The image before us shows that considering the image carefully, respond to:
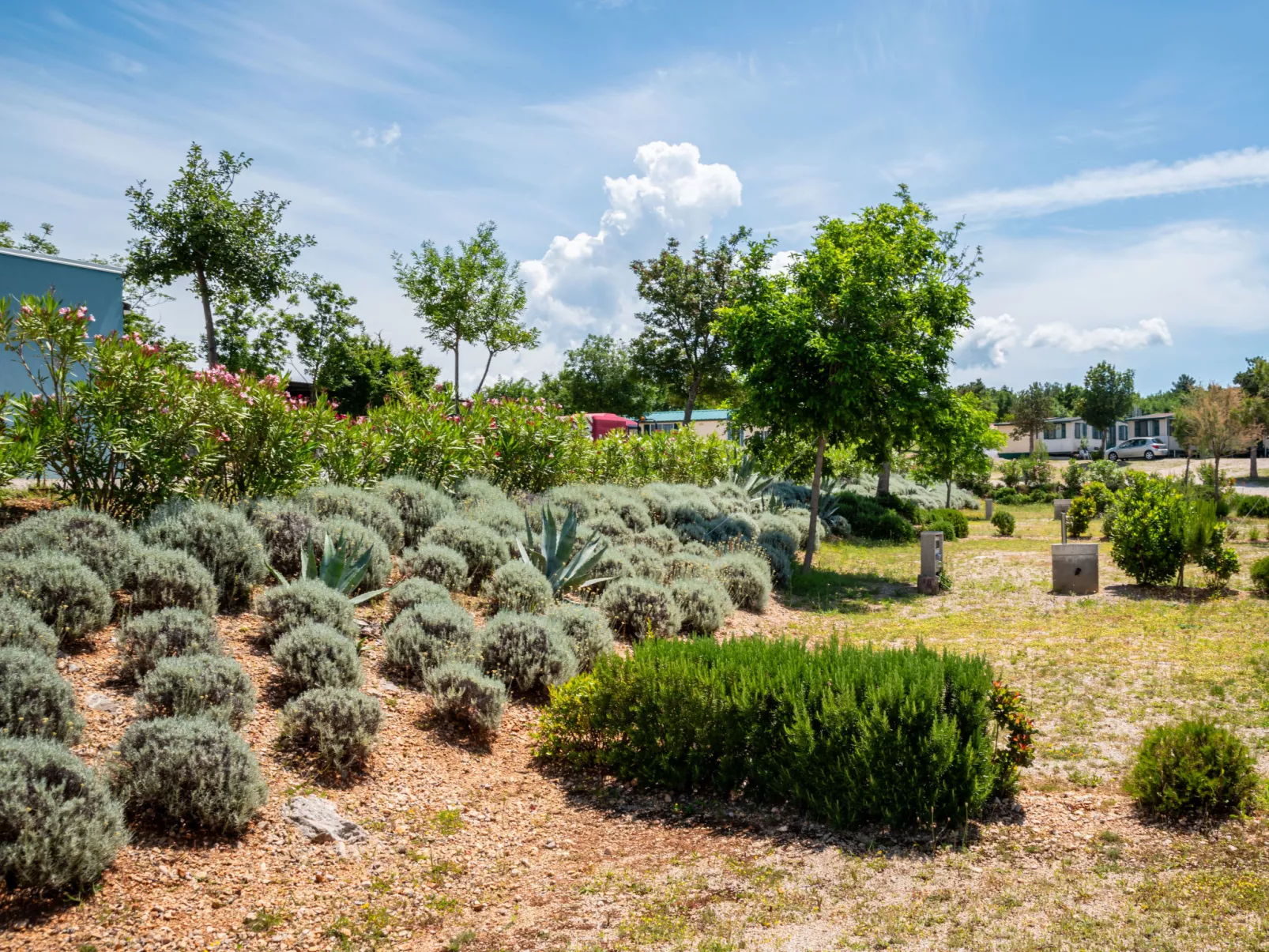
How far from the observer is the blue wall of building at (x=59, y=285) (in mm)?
12415

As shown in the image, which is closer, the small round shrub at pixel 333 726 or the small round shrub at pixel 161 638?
the small round shrub at pixel 333 726

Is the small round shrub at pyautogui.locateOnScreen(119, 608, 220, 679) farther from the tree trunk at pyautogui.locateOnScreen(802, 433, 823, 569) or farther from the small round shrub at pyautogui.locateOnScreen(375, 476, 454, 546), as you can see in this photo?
the tree trunk at pyautogui.locateOnScreen(802, 433, 823, 569)

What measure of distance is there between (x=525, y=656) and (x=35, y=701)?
10.3 feet

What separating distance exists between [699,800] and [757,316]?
1062cm

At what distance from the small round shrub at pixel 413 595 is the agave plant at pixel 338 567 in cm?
15

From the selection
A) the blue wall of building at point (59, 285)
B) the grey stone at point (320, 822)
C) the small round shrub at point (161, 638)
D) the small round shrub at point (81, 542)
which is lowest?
the grey stone at point (320, 822)

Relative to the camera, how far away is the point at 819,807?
4648 millimetres

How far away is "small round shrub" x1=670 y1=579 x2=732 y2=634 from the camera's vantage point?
8.69 meters

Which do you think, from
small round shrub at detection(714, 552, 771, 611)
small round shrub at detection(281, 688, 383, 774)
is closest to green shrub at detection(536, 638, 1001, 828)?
small round shrub at detection(281, 688, 383, 774)

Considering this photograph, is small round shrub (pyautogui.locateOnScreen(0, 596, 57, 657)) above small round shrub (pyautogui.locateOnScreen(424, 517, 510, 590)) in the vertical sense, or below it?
Answer: below

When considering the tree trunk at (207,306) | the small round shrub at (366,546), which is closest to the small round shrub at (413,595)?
the small round shrub at (366,546)

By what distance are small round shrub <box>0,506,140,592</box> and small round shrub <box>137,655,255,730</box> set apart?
4.83 feet

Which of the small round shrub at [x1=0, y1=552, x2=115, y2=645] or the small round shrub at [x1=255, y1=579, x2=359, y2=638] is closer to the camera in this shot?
Answer: the small round shrub at [x1=0, y1=552, x2=115, y2=645]

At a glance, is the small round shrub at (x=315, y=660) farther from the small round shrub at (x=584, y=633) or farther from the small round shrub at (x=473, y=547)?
the small round shrub at (x=473, y=547)
